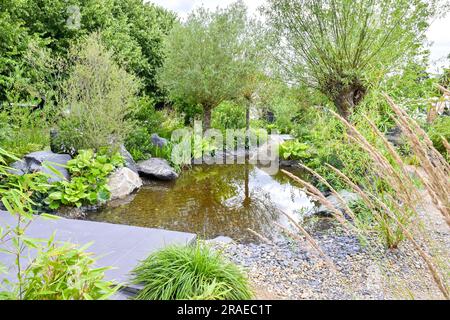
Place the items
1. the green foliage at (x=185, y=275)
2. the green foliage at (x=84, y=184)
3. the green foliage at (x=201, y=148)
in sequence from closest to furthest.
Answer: the green foliage at (x=185, y=275)
the green foliage at (x=84, y=184)
the green foliage at (x=201, y=148)

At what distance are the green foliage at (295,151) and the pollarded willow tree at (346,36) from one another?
1701 mm

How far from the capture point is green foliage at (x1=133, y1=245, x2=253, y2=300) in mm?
2219

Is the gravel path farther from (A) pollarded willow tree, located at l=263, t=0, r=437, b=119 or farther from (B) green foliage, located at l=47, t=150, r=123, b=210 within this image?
(A) pollarded willow tree, located at l=263, t=0, r=437, b=119

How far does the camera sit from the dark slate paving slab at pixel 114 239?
9.01ft

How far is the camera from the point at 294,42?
709 centimetres

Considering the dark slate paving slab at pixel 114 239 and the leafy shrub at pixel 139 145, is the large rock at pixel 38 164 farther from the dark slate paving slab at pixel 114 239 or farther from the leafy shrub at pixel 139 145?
the leafy shrub at pixel 139 145

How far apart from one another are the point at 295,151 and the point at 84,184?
5112 mm

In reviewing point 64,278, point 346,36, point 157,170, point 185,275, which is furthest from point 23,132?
point 346,36

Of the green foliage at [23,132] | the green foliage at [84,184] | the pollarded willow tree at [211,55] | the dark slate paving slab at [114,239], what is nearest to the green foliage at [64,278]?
the dark slate paving slab at [114,239]

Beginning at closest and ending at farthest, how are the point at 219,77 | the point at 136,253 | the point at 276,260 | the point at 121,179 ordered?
the point at 136,253
the point at 276,260
the point at 121,179
the point at 219,77

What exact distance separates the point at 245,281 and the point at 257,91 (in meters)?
9.81

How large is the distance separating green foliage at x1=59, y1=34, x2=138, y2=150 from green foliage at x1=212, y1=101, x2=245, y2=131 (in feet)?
17.2
